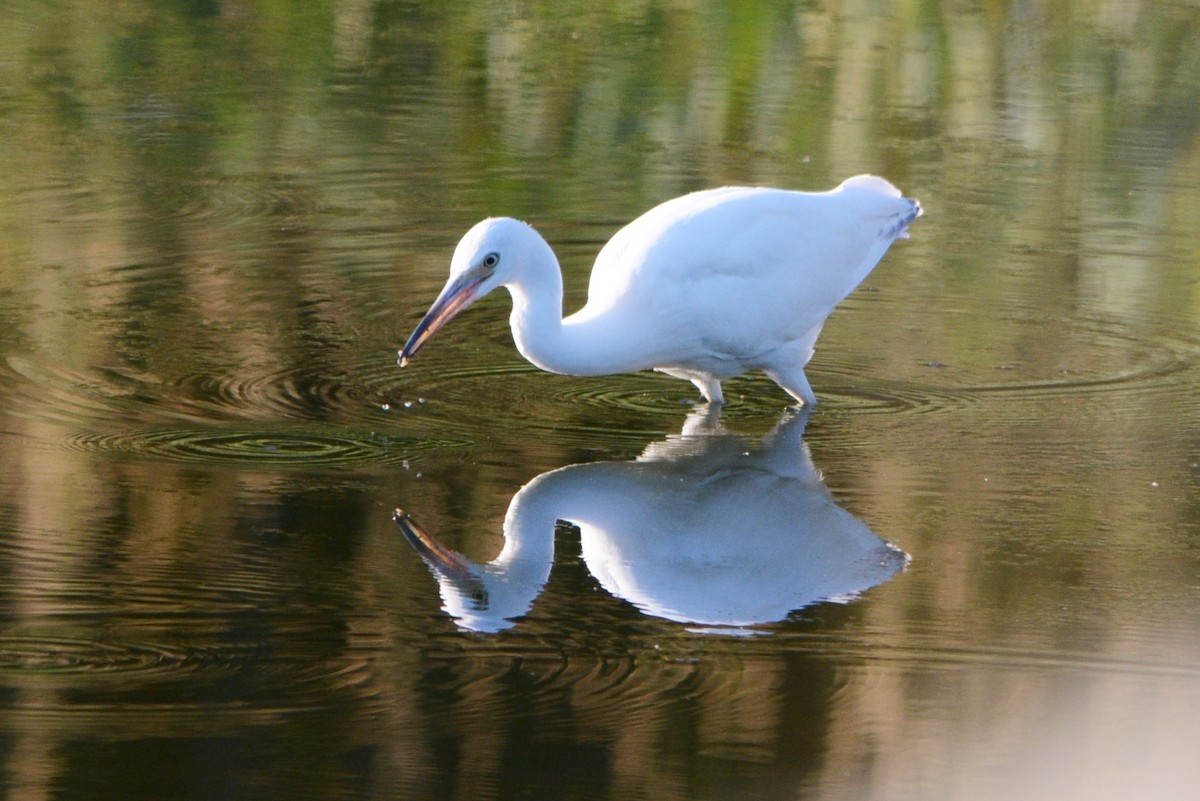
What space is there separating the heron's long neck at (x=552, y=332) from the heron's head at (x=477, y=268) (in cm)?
10

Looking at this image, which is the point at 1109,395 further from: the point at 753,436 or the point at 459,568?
the point at 459,568

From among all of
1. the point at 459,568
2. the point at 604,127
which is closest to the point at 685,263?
the point at 459,568

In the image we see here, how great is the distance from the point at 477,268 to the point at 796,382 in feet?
4.74

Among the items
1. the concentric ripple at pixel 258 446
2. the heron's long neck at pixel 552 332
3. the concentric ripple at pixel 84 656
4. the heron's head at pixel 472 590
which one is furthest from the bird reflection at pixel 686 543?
the concentric ripple at pixel 84 656

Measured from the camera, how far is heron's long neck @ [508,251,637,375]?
6.25 m

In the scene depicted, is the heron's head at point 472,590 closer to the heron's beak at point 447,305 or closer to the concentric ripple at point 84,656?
the concentric ripple at point 84,656

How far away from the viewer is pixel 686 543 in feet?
17.6

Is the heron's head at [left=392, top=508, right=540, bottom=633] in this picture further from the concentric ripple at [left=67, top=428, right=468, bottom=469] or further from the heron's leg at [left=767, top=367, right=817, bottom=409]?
the heron's leg at [left=767, top=367, right=817, bottom=409]

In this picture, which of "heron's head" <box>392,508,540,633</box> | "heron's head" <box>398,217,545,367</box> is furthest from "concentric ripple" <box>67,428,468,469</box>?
"heron's head" <box>392,508,540,633</box>

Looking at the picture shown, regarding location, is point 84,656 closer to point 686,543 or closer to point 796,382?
point 686,543

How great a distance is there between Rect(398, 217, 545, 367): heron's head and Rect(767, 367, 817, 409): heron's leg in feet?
3.99

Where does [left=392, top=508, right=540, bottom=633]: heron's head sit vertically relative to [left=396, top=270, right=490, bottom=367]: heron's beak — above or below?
below

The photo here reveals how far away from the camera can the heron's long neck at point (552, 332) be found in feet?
20.5

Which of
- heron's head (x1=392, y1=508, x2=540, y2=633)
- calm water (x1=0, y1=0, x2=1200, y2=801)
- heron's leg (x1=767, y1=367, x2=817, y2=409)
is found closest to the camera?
calm water (x1=0, y1=0, x2=1200, y2=801)
